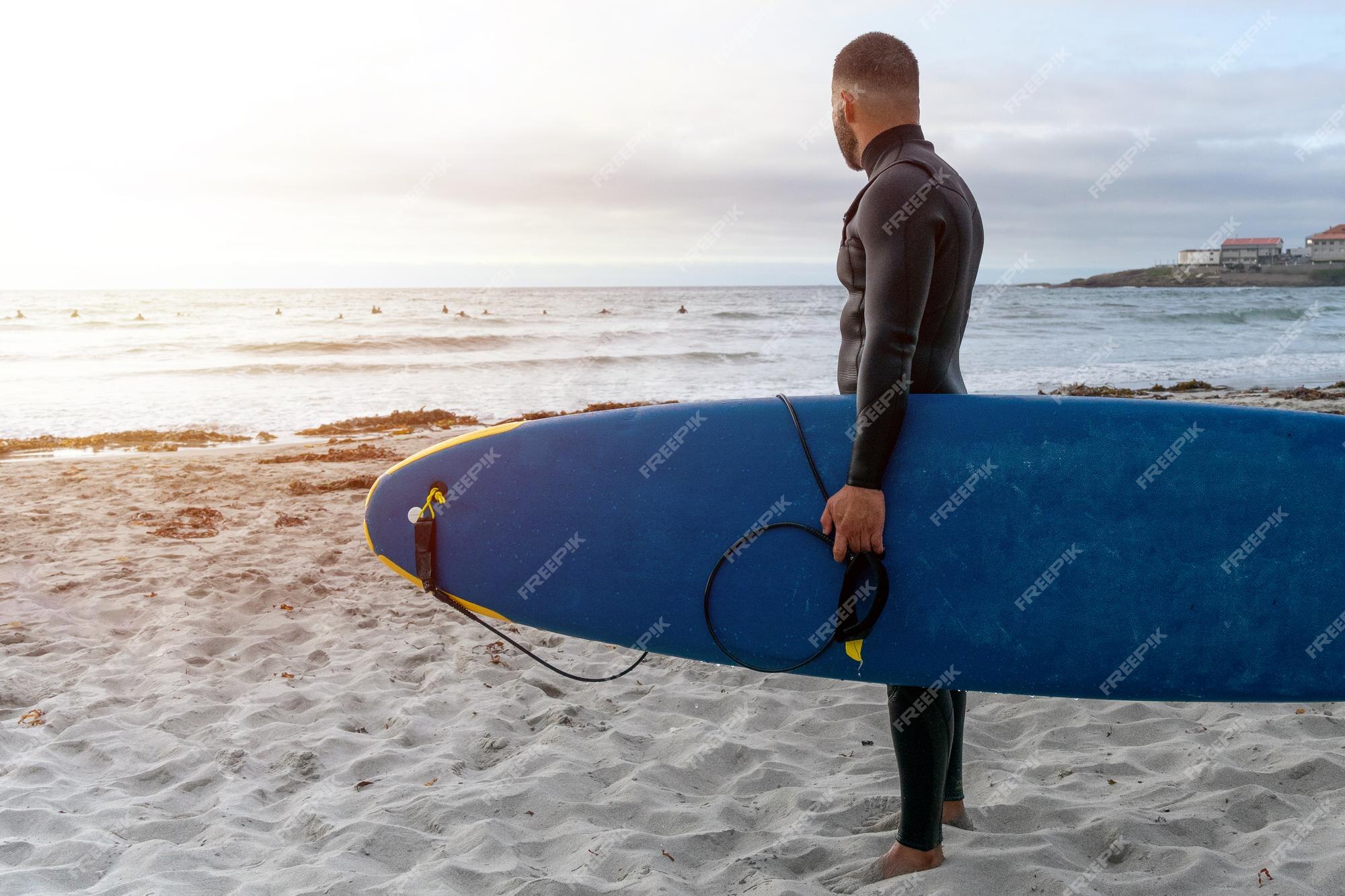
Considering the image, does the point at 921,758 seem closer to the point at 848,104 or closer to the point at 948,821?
the point at 948,821

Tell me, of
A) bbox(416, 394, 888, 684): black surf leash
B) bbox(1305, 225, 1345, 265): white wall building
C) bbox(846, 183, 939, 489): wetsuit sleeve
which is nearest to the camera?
bbox(846, 183, 939, 489): wetsuit sleeve

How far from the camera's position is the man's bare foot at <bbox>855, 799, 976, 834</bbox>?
7.43 feet

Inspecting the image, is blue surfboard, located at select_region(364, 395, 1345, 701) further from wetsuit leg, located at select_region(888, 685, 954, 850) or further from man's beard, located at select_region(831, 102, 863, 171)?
man's beard, located at select_region(831, 102, 863, 171)

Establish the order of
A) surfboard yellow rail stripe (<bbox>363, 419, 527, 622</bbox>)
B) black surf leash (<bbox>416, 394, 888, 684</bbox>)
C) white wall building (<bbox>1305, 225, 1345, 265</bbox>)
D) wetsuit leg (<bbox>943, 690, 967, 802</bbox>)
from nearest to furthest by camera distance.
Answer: black surf leash (<bbox>416, 394, 888, 684</bbox>) < wetsuit leg (<bbox>943, 690, 967, 802</bbox>) < surfboard yellow rail stripe (<bbox>363, 419, 527, 622</bbox>) < white wall building (<bbox>1305, 225, 1345, 265</bbox>)

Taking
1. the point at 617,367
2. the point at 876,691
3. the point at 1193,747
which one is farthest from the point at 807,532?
the point at 617,367

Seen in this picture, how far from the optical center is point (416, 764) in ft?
8.68

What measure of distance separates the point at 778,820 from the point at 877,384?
49.3 inches

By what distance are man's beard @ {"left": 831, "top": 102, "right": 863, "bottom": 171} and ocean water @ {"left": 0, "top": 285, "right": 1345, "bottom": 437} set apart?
8759 mm

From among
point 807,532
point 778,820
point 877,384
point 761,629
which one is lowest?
point 778,820

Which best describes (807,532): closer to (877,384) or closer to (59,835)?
(877,384)

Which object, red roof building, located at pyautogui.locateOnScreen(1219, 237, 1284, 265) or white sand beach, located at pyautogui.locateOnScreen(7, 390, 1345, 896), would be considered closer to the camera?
white sand beach, located at pyautogui.locateOnScreen(7, 390, 1345, 896)

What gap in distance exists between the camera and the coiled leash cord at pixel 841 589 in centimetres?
Answer: 205

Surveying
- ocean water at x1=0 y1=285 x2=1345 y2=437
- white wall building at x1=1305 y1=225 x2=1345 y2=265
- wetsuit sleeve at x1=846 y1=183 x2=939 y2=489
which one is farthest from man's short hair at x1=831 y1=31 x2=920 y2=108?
white wall building at x1=1305 y1=225 x2=1345 y2=265

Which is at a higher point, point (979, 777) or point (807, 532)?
point (807, 532)
